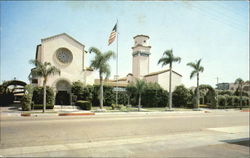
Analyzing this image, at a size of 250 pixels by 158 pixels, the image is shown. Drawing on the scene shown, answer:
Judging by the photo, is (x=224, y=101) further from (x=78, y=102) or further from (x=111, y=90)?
(x=78, y=102)

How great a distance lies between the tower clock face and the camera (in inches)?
1355

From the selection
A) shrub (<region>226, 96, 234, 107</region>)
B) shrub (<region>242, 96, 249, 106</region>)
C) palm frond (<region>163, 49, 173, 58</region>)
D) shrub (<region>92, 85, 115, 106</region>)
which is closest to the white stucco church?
shrub (<region>92, 85, 115, 106</region>)

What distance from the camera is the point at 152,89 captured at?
3694 cm

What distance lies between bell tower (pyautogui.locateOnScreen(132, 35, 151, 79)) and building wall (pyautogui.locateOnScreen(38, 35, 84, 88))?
18029 millimetres

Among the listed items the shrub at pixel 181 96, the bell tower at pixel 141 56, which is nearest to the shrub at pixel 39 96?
the bell tower at pixel 141 56

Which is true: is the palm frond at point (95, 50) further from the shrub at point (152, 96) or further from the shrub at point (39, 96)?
the shrub at point (152, 96)

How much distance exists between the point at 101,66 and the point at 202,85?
2443 centimetres

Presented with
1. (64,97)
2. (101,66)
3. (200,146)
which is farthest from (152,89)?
(200,146)

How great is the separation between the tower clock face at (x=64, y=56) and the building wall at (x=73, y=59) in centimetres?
64

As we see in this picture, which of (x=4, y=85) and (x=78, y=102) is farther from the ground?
(x=4, y=85)

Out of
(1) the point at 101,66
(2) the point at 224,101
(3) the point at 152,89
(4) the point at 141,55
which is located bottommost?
(2) the point at 224,101

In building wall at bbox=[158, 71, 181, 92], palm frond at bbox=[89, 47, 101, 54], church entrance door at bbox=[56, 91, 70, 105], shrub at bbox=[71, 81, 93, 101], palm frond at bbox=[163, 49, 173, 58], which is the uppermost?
palm frond at bbox=[163, 49, 173, 58]

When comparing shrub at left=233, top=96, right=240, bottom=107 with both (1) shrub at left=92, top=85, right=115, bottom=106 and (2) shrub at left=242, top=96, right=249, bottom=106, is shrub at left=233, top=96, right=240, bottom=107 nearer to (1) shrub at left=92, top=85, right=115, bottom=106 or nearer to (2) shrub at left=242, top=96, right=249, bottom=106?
(2) shrub at left=242, top=96, right=249, bottom=106

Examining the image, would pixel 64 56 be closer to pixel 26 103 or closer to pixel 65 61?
pixel 65 61
